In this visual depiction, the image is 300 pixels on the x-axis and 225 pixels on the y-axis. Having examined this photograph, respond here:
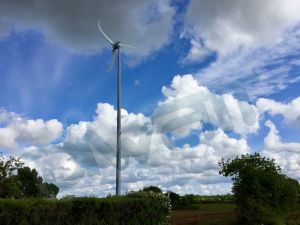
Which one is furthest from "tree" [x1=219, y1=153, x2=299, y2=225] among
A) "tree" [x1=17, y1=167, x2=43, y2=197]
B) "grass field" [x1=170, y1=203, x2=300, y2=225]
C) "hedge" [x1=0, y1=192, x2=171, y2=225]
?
"tree" [x1=17, y1=167, x2=43, y2=197]

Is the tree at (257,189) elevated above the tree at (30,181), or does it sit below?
below

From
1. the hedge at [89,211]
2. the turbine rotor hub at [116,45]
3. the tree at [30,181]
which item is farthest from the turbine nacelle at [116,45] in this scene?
the tree at [30,181]

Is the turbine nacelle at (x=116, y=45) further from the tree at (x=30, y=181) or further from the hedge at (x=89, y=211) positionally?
the tree at (x=30, y=181)

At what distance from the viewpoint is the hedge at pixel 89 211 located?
17.7 m

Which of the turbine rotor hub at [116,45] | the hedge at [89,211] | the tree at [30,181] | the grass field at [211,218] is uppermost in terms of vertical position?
the turbine rotor hub at [116,45]

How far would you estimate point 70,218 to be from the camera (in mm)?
20469

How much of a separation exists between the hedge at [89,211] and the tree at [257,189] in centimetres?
1726

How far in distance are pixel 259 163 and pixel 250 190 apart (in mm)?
4085

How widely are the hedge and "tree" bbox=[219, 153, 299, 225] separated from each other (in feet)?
56.6

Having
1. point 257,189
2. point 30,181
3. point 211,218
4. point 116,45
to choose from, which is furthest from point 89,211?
point 30,181

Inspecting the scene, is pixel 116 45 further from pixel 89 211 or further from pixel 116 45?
pixel 89 211

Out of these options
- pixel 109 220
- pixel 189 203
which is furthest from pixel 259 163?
pixel 189 203

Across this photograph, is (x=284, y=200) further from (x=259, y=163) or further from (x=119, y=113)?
(x=119, y=113)

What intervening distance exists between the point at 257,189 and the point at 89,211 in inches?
1016
